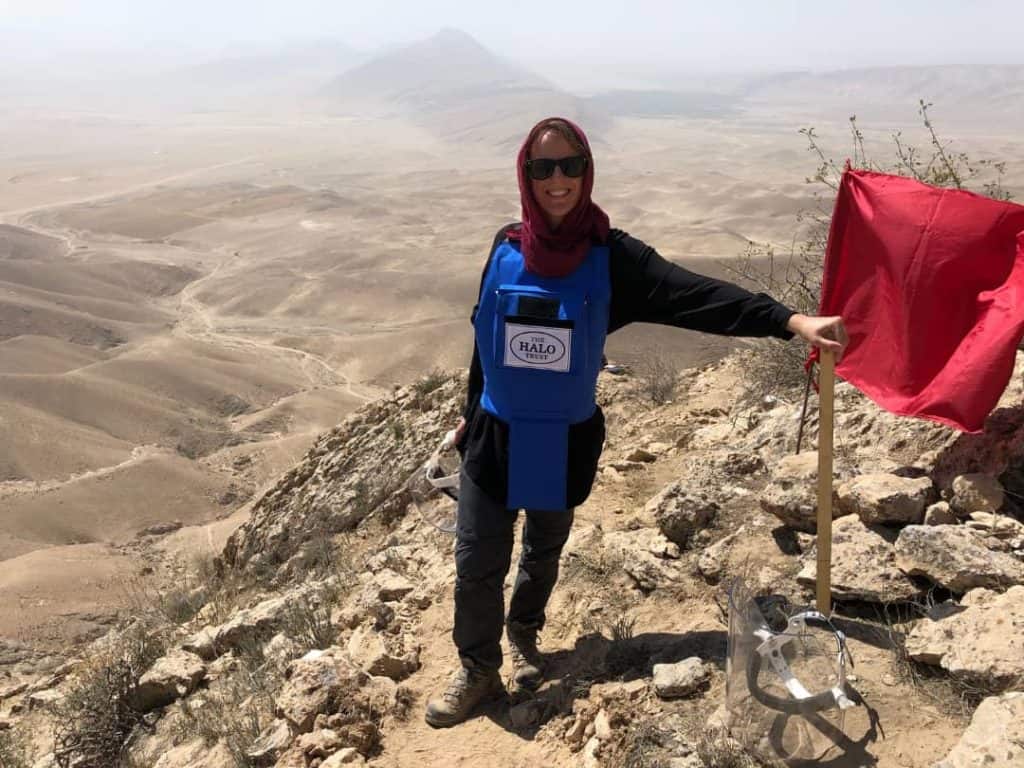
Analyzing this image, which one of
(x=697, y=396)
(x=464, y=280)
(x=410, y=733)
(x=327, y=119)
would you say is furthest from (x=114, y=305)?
(x=327, y=119)

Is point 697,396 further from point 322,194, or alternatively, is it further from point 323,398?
point 322,194

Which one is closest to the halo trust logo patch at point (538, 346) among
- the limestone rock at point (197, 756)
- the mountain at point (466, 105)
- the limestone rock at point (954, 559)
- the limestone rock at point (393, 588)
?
the limestone rock at point (954, 559)

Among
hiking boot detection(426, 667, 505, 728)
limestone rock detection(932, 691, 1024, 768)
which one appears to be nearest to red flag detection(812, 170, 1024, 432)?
limestone rock detection(932, 691, 1024, 768)

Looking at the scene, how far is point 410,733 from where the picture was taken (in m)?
2.88

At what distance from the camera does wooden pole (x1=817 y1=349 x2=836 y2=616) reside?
2.52 m

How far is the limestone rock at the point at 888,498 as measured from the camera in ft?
9.73

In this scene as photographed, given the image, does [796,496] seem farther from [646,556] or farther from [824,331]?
[824,331]

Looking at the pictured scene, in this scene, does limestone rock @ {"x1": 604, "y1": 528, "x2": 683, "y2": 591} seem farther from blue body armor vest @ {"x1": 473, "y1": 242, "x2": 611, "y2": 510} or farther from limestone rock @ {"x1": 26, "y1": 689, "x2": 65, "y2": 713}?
limestone rock @ {"x1": 26, "y1": 689, "x2": 65, "y2": 713}

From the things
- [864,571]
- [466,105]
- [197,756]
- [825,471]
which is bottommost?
[197,756]

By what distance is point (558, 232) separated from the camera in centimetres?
247

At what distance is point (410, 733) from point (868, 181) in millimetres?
2658

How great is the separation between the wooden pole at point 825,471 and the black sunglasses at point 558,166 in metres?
0.86

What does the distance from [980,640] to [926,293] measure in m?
1.31

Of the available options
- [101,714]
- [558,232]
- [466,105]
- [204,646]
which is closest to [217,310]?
[204,646]
